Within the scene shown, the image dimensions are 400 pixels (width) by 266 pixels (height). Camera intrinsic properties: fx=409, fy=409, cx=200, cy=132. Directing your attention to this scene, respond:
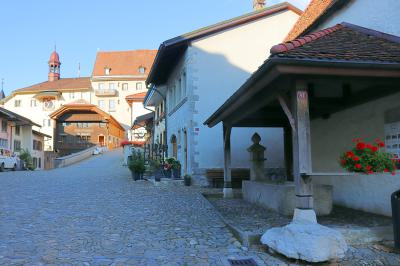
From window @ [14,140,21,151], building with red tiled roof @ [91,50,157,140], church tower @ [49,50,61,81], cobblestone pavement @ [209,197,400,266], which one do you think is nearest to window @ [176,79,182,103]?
cobblestone pavement @ [209,197,400,266]

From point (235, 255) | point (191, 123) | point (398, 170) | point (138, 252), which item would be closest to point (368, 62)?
point (398, 170)

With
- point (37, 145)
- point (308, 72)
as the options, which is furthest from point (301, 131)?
point (37, 145)

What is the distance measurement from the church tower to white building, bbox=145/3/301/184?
6861 centimetres

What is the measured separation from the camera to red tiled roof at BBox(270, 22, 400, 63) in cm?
564

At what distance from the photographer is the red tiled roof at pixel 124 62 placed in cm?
7206

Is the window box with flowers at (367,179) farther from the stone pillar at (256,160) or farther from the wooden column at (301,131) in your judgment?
the stone pillar at (256,160)

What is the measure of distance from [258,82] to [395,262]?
3.07 m

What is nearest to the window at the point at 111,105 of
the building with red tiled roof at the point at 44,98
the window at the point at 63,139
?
the building with red tiled roof at the point at 44,98

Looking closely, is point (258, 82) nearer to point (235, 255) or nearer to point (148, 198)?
point (235, 255)

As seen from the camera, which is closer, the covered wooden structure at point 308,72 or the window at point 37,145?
the covered wooden structure at point 308,72

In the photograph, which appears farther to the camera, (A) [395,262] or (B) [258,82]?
(B) [258,82]

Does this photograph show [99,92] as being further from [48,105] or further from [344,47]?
[344,47]

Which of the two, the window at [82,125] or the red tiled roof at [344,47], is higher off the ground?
the window at [82,125]

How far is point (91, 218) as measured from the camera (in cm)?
845
